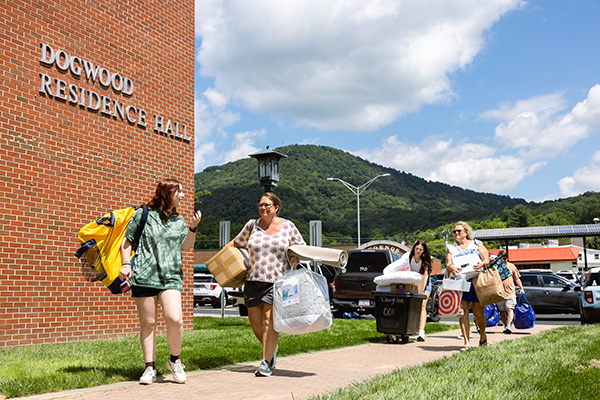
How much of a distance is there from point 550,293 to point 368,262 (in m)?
6.40

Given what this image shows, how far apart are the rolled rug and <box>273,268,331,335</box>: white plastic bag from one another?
195 millimetres

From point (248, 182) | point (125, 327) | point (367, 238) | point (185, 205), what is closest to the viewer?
point (125, 327)

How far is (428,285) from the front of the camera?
466 inches

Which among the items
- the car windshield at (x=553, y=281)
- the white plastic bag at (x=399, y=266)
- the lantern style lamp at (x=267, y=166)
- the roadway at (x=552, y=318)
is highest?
the lantern style lamp at (x=267, y=166)

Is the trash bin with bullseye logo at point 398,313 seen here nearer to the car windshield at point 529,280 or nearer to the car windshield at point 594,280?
the car windshield at point 594,280

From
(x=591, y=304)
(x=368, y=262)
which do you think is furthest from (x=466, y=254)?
(x=368, y=262)

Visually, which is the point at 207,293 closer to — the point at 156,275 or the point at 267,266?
the point at 267,266

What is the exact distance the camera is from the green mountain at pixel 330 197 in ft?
268

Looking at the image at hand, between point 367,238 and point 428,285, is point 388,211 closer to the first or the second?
point 367,238

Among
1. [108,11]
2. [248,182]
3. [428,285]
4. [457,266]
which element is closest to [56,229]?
[108,11]

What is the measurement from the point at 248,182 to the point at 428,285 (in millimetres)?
77111

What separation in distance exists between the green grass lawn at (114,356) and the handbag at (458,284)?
2.14 m

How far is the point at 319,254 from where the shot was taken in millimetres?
6691

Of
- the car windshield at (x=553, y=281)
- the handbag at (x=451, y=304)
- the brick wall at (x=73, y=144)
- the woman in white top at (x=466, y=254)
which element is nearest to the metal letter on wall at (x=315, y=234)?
the brick wall at (x=73, y=144)
